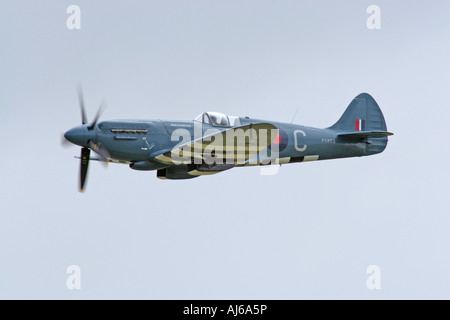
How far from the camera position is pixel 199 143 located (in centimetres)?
2441

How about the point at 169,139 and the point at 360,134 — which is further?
the point at 360,134

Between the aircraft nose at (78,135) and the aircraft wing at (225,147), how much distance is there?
1.92 meters

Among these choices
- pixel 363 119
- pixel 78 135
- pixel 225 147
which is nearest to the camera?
pixel 78 135

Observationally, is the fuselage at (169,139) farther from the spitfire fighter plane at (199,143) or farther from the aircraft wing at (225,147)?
the aircraft wing at (225,147)

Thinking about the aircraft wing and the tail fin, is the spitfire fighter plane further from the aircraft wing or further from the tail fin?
the tail fin

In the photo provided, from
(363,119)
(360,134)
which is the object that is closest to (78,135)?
(360,134)

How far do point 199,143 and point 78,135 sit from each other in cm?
316

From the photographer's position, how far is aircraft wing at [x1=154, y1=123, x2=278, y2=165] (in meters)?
24.2

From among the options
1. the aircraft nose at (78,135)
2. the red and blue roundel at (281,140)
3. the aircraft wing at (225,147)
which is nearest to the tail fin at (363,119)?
the red and blue roundel at (281,140)

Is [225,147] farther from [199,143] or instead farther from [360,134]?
[360,134]

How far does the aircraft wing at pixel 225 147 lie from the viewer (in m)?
24.2

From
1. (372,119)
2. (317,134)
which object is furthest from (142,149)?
(372,119)

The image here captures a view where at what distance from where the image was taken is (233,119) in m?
25.7

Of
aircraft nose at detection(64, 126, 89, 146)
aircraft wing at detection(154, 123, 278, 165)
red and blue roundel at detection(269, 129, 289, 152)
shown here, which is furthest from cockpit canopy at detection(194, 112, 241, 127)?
aircraft nose at detection(64, 126, 89, 146)
